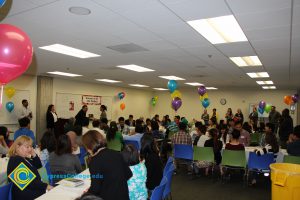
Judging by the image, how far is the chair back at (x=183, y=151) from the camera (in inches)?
201

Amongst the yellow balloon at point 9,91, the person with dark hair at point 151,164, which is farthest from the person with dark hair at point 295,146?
the yellow balloon at point 9,91

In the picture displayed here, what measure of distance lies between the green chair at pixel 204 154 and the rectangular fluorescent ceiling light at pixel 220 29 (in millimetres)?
2097

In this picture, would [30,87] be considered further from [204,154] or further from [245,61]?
[245,61]

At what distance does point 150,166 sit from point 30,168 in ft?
4.31

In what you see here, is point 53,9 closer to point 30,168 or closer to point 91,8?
point 91,8

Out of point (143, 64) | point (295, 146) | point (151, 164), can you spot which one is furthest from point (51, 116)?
point (295, 146)

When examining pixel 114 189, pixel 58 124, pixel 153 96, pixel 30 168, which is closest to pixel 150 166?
pixel 114 189

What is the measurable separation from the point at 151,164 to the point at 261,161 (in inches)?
96.5

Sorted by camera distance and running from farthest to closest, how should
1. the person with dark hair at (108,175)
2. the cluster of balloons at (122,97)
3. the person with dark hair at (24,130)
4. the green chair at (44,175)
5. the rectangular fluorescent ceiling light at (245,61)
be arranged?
the cluster of balloons at (122,97) < the rectangular fluorescent ceiling light at (245,61) < the person with dark hair at (24,130) < the green chair at (44,175) < the person with dark hair at (108,175)

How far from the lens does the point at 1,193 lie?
80.5 inches

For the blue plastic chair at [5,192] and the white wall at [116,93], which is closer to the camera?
the blue plastic chair at [5,192]

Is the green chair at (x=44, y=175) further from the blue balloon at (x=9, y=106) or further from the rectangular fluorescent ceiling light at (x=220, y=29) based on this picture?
the blue balloon at (x=9, y=106)

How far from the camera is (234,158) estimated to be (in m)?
4.52

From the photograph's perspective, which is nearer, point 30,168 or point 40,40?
point 30,168
